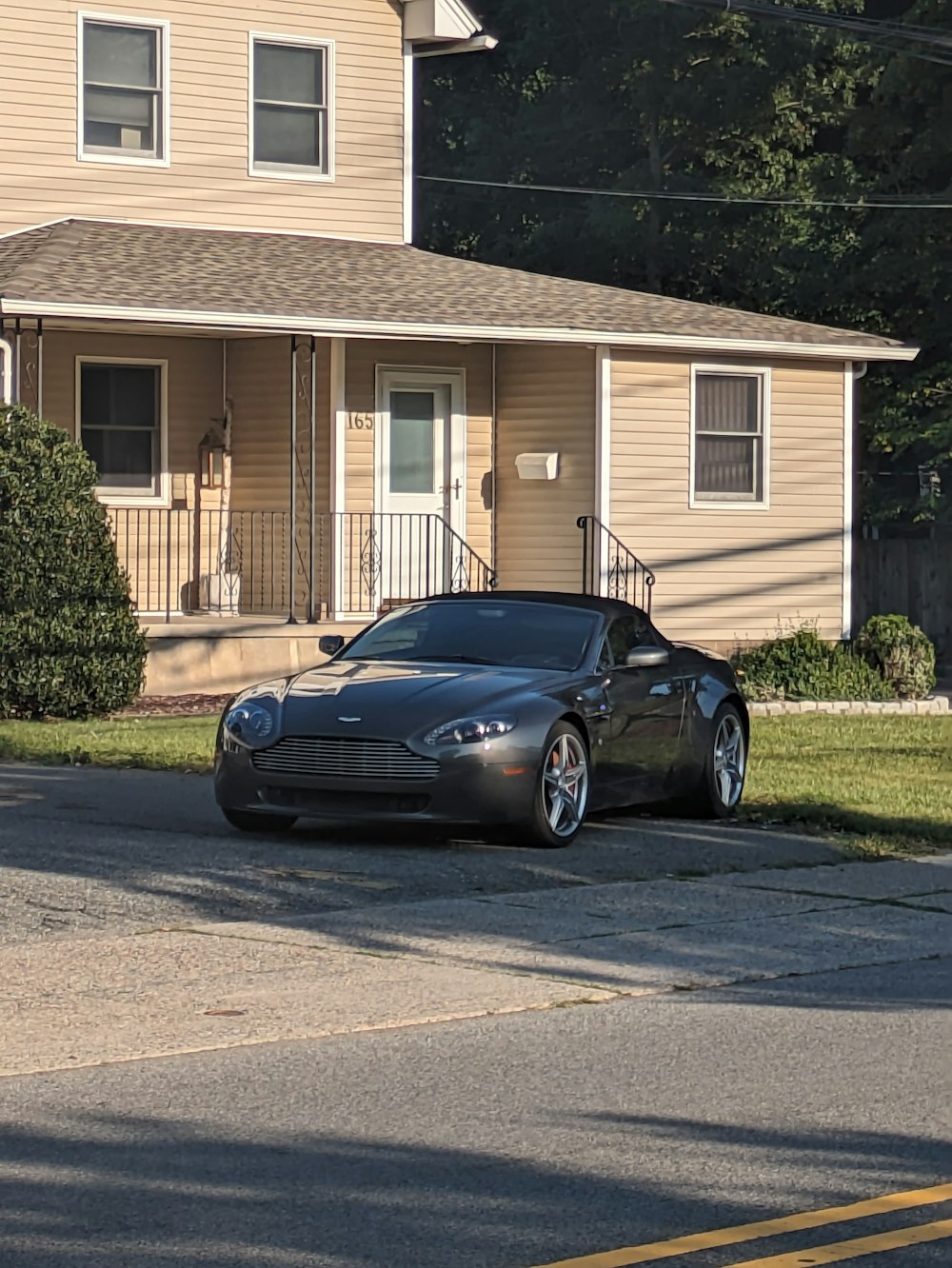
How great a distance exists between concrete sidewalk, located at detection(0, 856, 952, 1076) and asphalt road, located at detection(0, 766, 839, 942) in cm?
34

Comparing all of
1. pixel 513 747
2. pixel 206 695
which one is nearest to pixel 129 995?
pixel 513 747

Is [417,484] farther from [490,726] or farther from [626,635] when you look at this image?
[490,726]

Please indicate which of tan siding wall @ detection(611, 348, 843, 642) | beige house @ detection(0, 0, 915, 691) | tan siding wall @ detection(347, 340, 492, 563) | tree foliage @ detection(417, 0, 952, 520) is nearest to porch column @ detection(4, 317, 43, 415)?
beige house @ detection(0, 0, 915, 691)

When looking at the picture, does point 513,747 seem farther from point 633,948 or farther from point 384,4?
point 384,4

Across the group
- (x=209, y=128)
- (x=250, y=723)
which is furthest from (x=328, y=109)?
(x=250, y=723)

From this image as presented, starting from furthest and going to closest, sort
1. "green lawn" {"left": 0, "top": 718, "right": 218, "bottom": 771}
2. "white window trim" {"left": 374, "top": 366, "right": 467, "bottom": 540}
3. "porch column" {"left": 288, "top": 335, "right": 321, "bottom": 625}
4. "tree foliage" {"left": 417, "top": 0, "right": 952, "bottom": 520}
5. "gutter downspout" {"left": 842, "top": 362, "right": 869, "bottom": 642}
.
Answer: "tree foliage" {"left": 417, "top": 0, "right": 952, "bottom": 520} < "gutter downspout" {"left": 842, "top": 362, "right": 869, "bottom": 642} < "white window trim" {"left": 374, "top": 366, "right": 467, "bottom": 540} < "porch column" {"left": 288, "top": 335, "right": 321, "bottom": 625} < "green lawn" {"left": 0, "top": 718, "right": 218, "bottom": 771}

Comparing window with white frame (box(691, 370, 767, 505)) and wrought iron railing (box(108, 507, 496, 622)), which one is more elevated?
window with white frame (box(691, 370, 767, 505))

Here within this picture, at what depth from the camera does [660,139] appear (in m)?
40.3

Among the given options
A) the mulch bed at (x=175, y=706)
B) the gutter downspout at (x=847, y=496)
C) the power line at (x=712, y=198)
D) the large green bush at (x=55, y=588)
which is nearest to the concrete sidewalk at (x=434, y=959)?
the large green bush at (x=55, y=588)

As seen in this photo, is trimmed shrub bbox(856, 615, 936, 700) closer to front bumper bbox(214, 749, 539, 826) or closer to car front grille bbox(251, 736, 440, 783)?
front bumper bbox(214, 749, 539, 826)

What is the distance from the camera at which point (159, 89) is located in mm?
25016

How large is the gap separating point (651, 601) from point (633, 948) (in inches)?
607

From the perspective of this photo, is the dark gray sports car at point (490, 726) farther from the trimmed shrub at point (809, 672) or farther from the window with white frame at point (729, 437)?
the window with white frame at point (729, 437)

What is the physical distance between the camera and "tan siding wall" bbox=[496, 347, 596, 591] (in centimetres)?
2512
